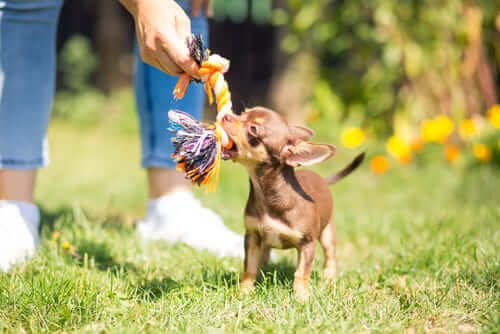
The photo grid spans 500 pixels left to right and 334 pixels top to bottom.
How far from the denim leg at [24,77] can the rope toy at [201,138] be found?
0.99 meters

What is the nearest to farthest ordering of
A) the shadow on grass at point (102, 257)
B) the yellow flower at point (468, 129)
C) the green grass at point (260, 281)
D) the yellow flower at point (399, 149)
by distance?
the green grass at point (260, 281) < the shadow on grass at point (102, 257) < the yellow flower at point (468, 129) < the yellow flower at point (399, 149)

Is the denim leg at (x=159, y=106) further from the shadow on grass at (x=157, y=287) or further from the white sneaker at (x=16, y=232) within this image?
the shadow on grass at (x=157, y=287)

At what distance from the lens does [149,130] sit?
11.5 ft

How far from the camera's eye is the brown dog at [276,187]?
7.95 ft

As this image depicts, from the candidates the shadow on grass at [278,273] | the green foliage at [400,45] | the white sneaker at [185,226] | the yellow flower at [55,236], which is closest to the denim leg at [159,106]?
the white sneaker at [185,226]

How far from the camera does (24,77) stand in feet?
9.77

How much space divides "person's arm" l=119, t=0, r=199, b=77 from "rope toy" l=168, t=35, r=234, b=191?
0.14 feet

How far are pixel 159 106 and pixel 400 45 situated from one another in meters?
3.43

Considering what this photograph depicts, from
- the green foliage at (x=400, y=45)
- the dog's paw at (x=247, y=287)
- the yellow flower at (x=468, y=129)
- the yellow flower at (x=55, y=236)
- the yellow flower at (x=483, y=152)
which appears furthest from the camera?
the green foliage at (x=400, y=45)

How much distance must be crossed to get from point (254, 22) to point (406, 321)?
775 cm

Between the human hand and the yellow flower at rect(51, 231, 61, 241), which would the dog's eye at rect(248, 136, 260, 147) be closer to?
the human hand

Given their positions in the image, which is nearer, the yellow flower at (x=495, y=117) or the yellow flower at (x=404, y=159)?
the yellow flower at (x=495, y=117)

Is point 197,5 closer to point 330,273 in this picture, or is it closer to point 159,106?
point 159,106

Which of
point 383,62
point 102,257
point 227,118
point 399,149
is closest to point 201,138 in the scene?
point 227,118
